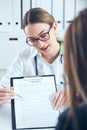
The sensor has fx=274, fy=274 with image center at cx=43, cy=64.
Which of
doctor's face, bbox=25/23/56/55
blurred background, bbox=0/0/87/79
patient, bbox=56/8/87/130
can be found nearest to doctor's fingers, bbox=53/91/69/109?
doctor's face, bbox=25/23/56/55

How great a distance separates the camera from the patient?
53cm

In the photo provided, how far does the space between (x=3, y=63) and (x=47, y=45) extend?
1697 millimetres

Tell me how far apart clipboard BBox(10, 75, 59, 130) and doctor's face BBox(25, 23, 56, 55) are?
0.21 m

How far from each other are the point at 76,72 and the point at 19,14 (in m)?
2.36

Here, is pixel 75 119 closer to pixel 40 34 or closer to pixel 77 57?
pixel 77 57

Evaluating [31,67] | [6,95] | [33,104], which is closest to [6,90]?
[6,95]

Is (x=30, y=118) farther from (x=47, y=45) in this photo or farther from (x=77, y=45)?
(x=77, y=45)

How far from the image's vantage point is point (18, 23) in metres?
2.90

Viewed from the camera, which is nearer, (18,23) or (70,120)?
(70,120)

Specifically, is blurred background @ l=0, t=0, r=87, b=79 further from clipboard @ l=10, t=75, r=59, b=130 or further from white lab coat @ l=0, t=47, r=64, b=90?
clipboard @ l=10, t=75, r=59, b=130

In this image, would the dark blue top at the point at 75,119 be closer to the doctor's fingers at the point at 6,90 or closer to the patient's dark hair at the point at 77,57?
the patient's dark hair at the point at 77,57

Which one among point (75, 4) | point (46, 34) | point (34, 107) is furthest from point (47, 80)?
point (75, 4)

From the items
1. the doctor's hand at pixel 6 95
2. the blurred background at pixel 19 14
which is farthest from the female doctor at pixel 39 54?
the blurred background at pixel 19 14

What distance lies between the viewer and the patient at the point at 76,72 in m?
0.53
